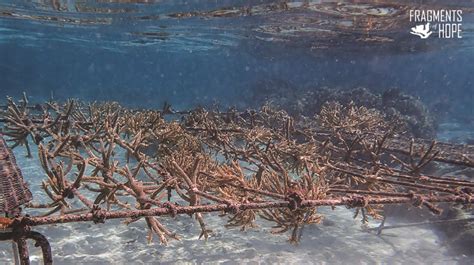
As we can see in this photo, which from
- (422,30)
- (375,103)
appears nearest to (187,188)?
(375,103)

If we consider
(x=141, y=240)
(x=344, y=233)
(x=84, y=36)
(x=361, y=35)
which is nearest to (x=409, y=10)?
(x=361, y=35)

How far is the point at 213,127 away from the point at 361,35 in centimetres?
2082

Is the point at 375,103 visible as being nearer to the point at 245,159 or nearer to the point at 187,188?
the point at 245,159

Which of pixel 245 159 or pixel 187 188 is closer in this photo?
pixel 187 188

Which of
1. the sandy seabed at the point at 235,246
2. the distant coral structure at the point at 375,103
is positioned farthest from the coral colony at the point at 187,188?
the distant coral structure at the point at 375,103

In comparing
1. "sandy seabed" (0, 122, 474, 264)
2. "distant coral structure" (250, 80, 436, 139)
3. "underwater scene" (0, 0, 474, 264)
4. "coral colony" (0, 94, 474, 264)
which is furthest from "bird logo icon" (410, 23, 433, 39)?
"sandy seabed" (0, 122, 474, 264)

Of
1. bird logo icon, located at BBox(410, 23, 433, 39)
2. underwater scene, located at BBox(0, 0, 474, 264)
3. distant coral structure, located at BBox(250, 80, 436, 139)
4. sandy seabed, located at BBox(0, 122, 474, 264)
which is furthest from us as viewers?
bird logo icon, located at BBox(410, 23, 433, 39)

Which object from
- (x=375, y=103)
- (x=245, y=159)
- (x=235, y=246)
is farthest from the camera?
(x=375, y=103)

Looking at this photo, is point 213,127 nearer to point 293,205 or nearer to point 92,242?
point 92,242

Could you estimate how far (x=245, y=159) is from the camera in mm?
6102

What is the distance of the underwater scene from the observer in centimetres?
354

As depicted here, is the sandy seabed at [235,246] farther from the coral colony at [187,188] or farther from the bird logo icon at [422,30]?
the bird logo icon at [422,30]

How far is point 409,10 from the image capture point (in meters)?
18.1

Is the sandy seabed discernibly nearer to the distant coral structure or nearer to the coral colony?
the coral colony
